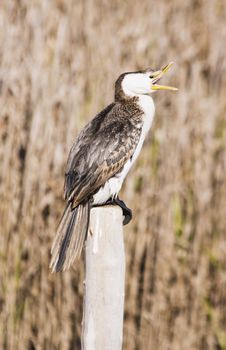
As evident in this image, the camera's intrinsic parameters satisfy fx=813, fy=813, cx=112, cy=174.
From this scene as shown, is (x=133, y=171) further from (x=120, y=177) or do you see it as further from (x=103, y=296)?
(x=103, y=296)

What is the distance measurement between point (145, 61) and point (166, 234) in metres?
0.79

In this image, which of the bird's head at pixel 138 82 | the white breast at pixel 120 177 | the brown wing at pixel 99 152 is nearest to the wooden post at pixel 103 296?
the brown wing at pixel 99 152

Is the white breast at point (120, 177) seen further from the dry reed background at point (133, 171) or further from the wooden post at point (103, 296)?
the wooden post at point (103, 296)

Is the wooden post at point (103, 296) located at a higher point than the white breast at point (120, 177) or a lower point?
lower

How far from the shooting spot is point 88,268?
217 centimetres

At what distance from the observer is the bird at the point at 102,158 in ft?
8.05

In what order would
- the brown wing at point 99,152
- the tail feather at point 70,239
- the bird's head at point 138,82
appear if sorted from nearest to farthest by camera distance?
the tail feather at point 70,239 → the brown wing at point 99,152 → the bird's head at point 138,82

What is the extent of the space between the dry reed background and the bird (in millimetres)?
389

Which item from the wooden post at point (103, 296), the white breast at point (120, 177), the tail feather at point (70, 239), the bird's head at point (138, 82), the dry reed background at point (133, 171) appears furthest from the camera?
the dry reed background at point (133, 171)

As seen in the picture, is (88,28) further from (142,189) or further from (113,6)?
(142,189)

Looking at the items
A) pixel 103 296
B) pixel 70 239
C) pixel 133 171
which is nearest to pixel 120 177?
pixel 70 239

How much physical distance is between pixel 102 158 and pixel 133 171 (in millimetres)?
840

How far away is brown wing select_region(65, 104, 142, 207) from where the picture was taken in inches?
104

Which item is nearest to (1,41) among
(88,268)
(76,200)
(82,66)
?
(82,66)
